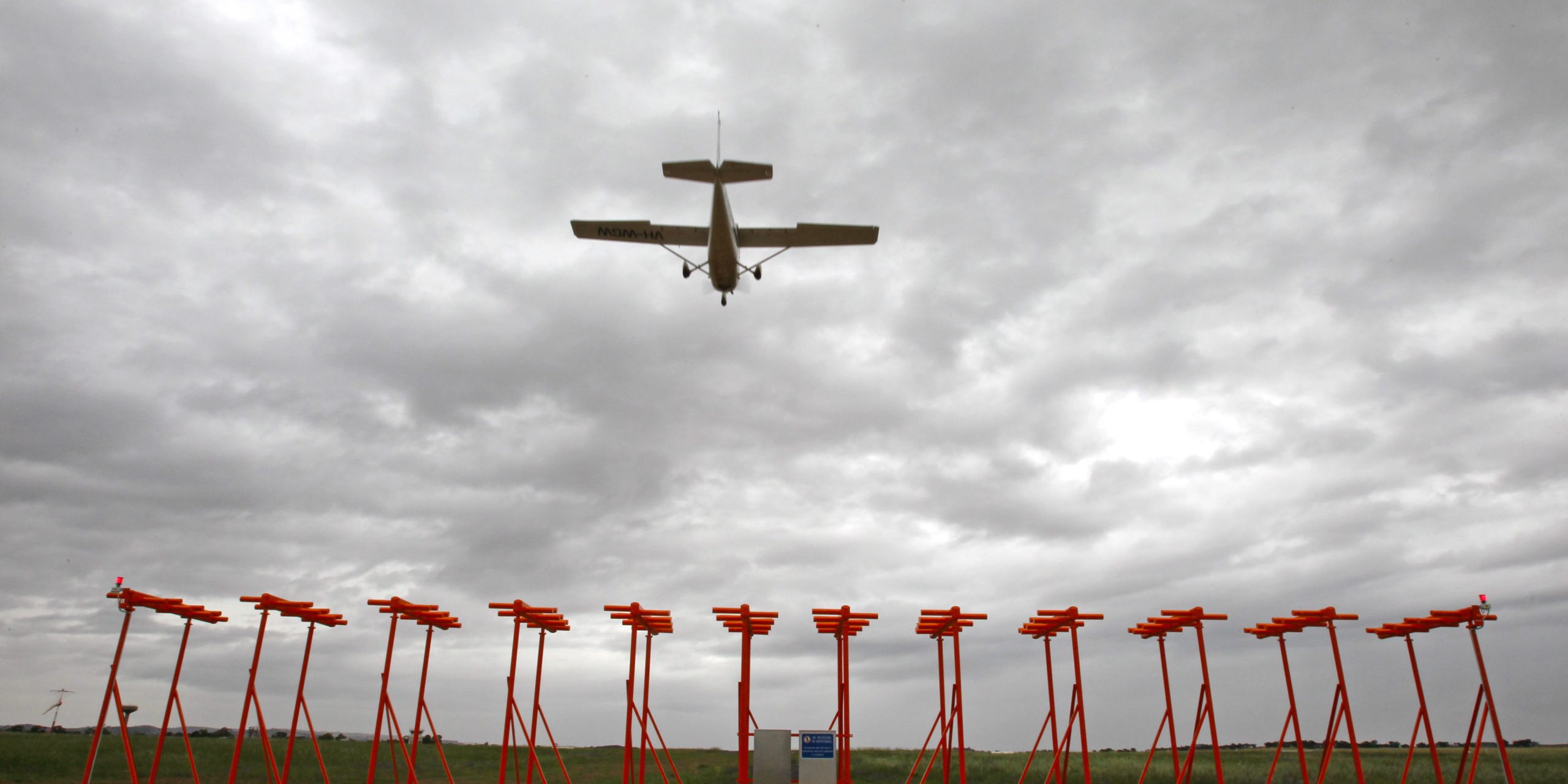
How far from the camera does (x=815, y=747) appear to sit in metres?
23.3

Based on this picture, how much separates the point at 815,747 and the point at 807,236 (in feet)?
62.5

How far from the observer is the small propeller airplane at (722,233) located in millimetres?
30266

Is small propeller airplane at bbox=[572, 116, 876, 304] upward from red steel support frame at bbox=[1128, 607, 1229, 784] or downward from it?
upward

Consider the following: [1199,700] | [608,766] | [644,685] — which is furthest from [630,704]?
[608,766]

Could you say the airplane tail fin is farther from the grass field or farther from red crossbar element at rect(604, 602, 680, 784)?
the grass field

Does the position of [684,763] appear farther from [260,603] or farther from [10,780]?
[260,603]

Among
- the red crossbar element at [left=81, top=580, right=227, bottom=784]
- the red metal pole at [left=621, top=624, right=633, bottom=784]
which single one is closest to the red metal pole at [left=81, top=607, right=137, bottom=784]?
the red crossbar element at [left=81, top=580, right=227, bottom=784]

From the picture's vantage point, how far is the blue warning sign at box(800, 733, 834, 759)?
76.3ft

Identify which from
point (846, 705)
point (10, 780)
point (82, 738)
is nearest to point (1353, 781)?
point (846, 705)

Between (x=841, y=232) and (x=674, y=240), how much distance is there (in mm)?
6459

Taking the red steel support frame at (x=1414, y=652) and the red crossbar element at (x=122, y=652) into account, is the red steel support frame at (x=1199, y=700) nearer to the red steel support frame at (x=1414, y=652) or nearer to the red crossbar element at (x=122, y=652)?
the red steel support frame at (x=1414, y=652)

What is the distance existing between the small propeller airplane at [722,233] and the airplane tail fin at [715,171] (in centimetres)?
2

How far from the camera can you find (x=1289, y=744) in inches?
2405

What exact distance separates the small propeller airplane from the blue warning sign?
15.2m
